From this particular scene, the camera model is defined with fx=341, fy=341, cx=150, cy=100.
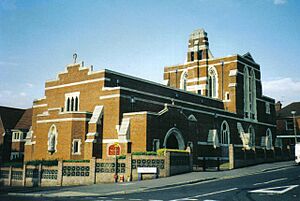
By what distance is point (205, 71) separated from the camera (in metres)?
58.1

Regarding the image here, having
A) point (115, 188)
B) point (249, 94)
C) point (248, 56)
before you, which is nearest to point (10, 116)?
point (249, 94)

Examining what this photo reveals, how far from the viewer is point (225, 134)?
50094 mm

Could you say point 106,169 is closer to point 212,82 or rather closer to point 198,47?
point 212,82

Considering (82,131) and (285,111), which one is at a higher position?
(285,111)

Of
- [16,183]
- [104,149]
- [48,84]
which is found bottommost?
[16,183]

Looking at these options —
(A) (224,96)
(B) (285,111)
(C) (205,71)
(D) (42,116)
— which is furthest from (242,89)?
(D) (42,116)

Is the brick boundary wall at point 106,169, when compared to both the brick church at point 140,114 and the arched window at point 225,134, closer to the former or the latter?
the brick church at point 140,114

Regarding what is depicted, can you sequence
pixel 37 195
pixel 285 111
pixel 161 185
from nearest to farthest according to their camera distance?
1. pixel 37 195
2. pixel 161 185
3. pixel 285 111

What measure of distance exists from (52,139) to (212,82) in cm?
3034

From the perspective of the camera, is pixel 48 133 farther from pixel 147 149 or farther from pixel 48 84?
pixel 147 149

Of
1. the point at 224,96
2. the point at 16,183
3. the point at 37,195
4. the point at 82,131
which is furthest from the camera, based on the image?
the point at 224,96

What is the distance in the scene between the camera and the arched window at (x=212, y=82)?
57.0 meters

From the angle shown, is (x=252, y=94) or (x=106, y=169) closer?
(x=106, y=169)

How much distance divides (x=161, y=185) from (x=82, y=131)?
15.3 meters
